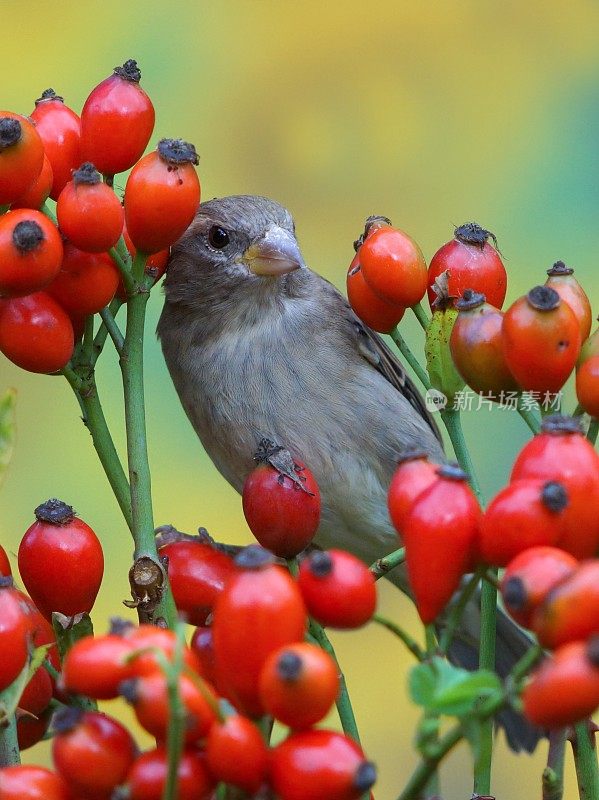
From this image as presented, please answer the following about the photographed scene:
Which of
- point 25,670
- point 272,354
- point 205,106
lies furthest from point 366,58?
point 25,670

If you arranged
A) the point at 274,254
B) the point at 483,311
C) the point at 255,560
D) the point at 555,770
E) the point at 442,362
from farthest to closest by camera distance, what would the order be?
the point at 274,254, the point at 442,362, the point at 483,311, the point at 555,770, the point at 255,560

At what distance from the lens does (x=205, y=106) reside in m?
3.38

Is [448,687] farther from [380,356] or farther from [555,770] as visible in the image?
[380,356]

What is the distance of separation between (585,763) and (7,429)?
577 mm

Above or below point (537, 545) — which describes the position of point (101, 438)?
above

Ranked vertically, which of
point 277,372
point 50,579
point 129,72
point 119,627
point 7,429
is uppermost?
point 277,372

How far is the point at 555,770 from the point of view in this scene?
1.13 m

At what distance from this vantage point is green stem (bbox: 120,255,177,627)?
1198mm

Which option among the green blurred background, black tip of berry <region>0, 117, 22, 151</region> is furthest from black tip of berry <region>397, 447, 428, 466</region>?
the green blurred background

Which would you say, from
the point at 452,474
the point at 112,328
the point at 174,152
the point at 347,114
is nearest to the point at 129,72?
the point at 174,152

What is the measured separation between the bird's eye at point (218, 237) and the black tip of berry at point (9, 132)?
128cm

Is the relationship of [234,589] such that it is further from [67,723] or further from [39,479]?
[39,479]

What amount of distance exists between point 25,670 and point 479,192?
2564 mm

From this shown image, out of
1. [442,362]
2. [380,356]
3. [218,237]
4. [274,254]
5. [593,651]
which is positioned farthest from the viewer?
[380,356]
